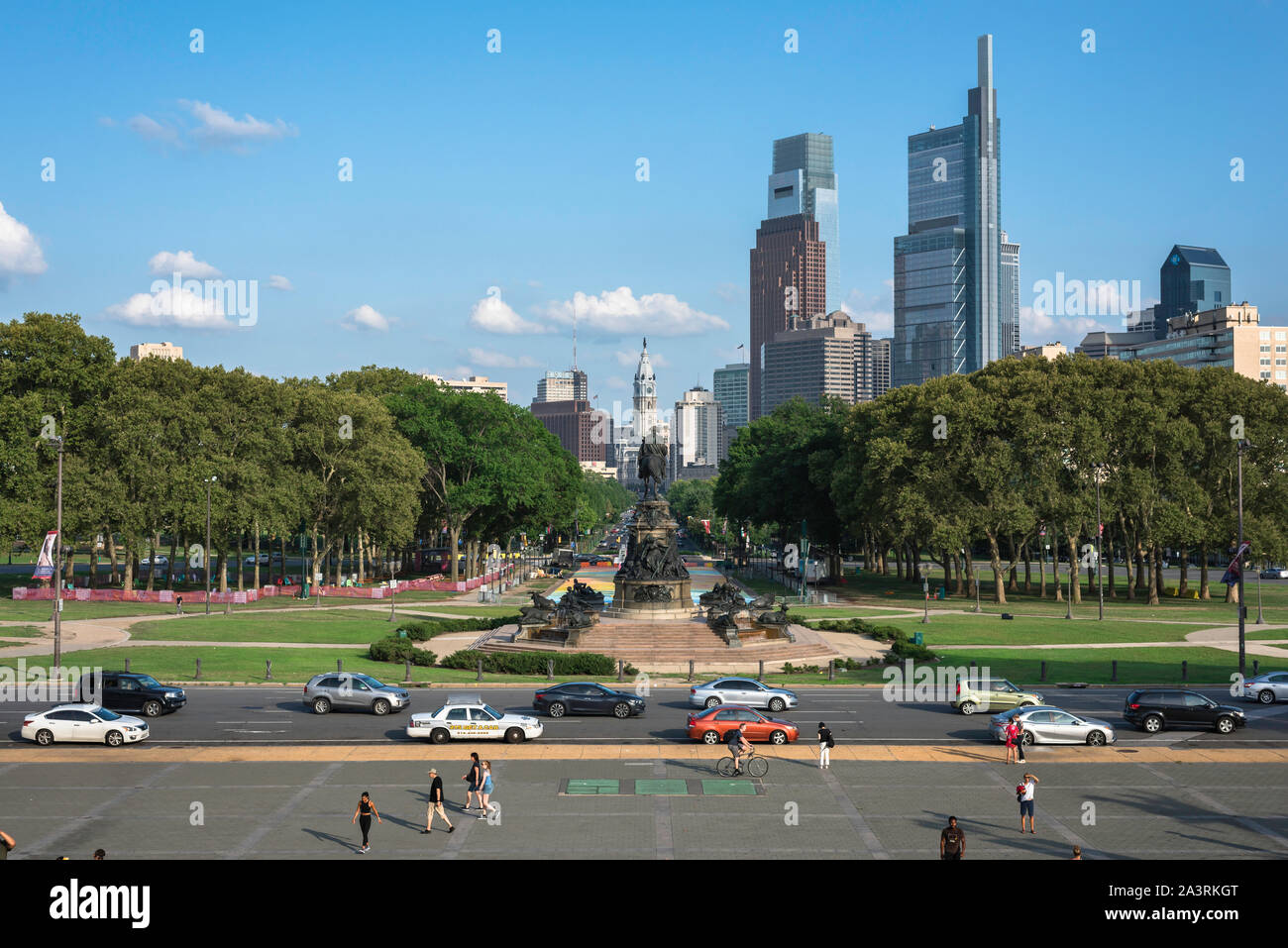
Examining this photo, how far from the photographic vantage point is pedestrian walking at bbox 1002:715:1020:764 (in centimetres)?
2994

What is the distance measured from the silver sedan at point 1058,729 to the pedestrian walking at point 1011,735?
0.70m

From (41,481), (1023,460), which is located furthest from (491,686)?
(1023,460)

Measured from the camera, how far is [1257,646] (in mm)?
53531

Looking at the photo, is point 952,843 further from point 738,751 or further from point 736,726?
point 736,726

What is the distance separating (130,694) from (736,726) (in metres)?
20.5

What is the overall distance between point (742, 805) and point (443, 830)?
7.13m

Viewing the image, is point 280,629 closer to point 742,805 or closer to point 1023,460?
point 742,805

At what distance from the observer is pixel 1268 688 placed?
40219 millimetres

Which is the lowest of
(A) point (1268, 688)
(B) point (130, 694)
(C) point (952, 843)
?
(A) point (1268, 688)

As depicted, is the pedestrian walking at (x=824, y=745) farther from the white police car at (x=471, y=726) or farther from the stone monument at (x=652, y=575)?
the stone monument at (x=652, y=575)

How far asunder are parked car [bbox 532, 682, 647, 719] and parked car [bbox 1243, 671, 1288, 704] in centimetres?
2369

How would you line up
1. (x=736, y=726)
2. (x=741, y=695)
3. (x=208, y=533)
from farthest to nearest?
(x=208, y=533), (x=741, y=695), (x=736, y=726)

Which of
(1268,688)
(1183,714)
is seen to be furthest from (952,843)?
(1268,688)

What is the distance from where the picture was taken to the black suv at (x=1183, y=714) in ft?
112
